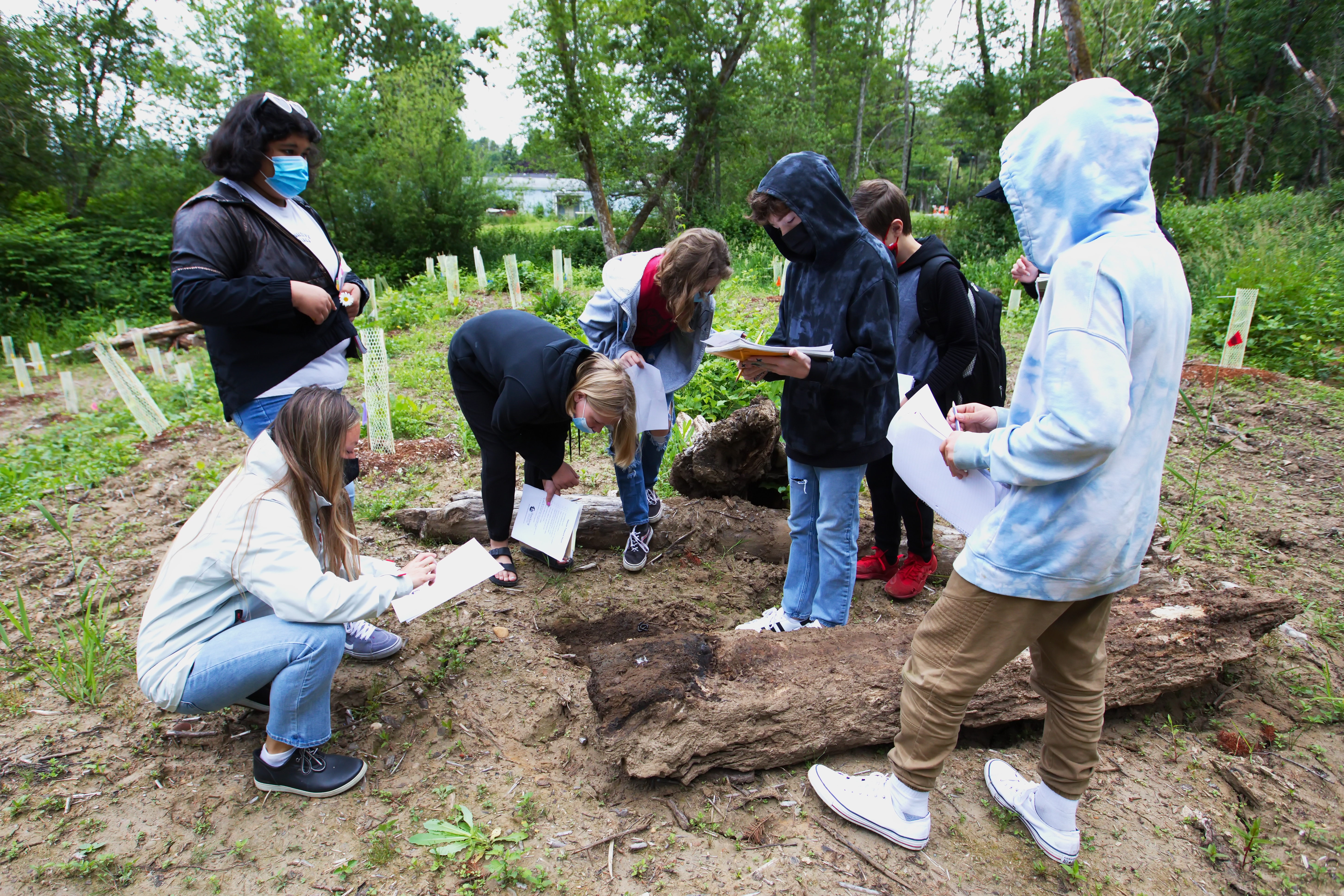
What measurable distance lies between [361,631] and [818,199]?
93.7 inches

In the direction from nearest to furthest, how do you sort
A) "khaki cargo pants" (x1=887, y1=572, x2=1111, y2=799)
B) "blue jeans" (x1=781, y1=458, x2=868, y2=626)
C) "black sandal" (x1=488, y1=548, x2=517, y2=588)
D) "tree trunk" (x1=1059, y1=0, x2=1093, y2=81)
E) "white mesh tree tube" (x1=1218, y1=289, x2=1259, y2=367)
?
"khaki cargo pants" (x1=887, y1=572, x2=1111, y2=799) → "blue jeans" (x1=781, y1=458, x2=868, y2=626) → "black sandal" (x1=488, y1=548, x2=517, y2=588) → "white mesh tree tube" (x1=1218, y1=289, x2=1259, y2=367) → "tree trunk" (x1=1059, y1=0, x2=1093, y2=81)

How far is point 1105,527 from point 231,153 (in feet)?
9.09

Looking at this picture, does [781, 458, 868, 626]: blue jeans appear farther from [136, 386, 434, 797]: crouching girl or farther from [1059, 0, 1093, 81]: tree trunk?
[1059, 0, 1093, 81]: tree trunk

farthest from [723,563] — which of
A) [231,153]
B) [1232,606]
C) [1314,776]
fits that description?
[231,153]

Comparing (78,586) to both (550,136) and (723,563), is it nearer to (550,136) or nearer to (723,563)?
(723,563)

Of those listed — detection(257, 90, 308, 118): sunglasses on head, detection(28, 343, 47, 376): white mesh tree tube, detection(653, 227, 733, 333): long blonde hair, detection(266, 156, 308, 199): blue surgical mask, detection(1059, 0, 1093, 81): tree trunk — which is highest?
detection(1059, 0, 1093, 81): tree trunk

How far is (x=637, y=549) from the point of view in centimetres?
347

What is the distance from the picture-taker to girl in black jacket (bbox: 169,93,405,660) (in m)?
2.17

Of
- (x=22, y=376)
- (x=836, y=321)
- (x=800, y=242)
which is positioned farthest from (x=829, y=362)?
(x=22, y=376)

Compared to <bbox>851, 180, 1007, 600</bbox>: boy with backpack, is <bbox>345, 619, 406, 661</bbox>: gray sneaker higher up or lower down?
lower down

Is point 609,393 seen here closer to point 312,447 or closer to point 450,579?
point 450,579

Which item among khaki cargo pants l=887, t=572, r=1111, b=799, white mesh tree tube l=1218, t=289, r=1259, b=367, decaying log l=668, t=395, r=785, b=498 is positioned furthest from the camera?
Answer: white mesh tree tube l=1218, t=289, r=1259, b=367

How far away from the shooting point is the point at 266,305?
2201 millimetres

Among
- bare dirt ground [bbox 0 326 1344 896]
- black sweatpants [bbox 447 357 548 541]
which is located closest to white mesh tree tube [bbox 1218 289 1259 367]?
bare dirt ground [bbox 0 326 1344 896]
